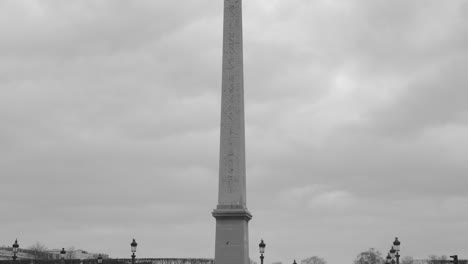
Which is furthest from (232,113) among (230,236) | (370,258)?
(370,258)

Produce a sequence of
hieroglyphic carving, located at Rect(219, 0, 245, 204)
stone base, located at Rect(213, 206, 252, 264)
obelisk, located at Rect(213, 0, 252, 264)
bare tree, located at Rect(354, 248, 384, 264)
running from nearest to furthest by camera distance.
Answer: stone base, located at Rect(213, 206, 252, 264)
obelisk, located at Rect(213, 0, 252, 264)
hieroglyphic carving, located at Rect(219, 0, 245, 204)
bare tree, located at Rect(354, 248, 384, 264)

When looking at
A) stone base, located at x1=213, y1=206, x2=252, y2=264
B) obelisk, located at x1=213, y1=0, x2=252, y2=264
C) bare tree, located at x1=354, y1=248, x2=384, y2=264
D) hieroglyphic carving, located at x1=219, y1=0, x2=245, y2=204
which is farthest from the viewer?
bare tree, located at x1=354, y1=248, x2=384, y2=264

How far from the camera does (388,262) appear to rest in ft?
172

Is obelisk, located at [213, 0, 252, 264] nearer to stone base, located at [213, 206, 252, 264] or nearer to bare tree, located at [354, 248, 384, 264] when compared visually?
stone base, located at [213, 206, 252, 264]

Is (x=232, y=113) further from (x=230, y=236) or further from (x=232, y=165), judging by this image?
(x=230, y=236)

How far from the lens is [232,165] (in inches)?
981

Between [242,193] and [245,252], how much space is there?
1928mm

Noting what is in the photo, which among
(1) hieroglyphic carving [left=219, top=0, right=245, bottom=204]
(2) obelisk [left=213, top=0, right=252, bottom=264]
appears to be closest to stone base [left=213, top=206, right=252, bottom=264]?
(2) obelisk [left=213, top=0, right=252, bottom=264]

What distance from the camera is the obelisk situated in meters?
24.7

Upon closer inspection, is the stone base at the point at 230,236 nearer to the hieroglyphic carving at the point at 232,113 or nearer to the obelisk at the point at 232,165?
the obelisk at the point at 232,165

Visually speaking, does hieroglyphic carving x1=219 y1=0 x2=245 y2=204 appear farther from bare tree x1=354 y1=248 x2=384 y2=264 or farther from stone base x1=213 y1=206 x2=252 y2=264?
bare tree x1=354 y1=248 x2=384 y2=264

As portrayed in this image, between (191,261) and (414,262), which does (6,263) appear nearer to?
(191,261)

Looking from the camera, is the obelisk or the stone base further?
the obelisk

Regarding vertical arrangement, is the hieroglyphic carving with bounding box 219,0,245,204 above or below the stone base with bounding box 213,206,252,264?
above
